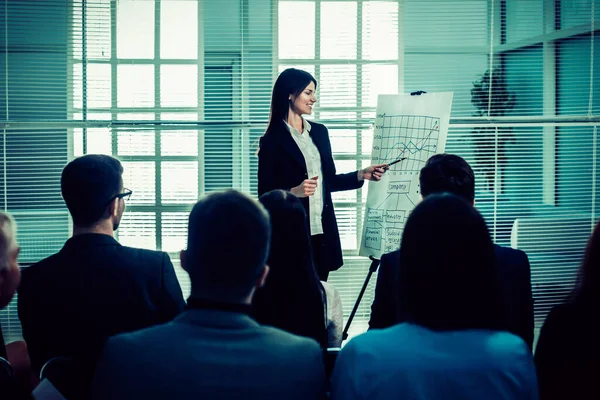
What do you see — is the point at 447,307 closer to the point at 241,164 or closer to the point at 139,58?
the point at 241,164

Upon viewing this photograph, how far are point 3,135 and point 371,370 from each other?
10.9 ft

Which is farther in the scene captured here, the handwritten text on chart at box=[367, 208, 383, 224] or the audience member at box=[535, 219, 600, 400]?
the handwritten text on chart at box=[367, 208, 383, 224]

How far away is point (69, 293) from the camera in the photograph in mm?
1660

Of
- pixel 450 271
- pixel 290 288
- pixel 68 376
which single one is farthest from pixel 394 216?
pixel 68 376

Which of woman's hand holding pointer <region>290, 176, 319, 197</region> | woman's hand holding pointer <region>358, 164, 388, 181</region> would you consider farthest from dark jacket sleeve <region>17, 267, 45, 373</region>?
woman's hand holding pointer <region>358, 164, 388, 181</region>

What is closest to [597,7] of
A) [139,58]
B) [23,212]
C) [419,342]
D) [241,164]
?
[241,164]

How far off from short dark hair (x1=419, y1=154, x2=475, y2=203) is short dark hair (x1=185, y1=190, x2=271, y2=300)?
99 centimetres

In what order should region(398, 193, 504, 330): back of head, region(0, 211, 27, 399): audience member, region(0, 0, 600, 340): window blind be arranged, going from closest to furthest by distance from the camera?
1. region(398, 193, 504, 330): back of head
2. region(0, 211, 27, 399): audience member
3. region(0, 0, 600, 340): window blind

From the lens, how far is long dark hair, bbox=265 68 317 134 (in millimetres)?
3072

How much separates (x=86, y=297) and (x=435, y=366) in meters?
1.00

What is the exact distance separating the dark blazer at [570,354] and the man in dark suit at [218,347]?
525 mm

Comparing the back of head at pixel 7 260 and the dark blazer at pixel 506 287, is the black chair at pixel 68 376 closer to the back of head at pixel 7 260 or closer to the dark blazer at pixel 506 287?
the back of head at pixel 7 260

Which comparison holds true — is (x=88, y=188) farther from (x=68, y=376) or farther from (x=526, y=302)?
(x=526, y=302)

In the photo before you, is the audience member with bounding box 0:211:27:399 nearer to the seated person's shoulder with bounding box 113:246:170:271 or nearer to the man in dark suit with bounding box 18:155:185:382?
the man in dark suit with bounding box 18:155:185:382
